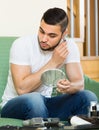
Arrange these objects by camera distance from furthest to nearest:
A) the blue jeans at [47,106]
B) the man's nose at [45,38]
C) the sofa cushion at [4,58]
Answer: the sofa cushion at [4,58], the man's nose at [45,38], the blue jeans at [47,106]

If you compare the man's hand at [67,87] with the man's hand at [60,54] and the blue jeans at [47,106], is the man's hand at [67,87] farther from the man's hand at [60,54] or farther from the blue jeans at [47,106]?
the man's hand at [60,54]

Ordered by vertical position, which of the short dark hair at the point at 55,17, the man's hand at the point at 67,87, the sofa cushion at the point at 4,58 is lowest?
the man's hand at the point at 67,87

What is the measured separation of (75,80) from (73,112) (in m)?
0.23

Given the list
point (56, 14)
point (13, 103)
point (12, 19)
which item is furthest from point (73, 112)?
point (12, 19)

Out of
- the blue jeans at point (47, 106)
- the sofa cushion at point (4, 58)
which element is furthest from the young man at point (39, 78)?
the sofa cushion at point (4, 58)

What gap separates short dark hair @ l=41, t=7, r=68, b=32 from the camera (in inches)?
74.2

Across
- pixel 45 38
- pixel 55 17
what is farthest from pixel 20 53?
pixel 55 17

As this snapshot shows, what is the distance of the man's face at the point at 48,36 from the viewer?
1883 mm

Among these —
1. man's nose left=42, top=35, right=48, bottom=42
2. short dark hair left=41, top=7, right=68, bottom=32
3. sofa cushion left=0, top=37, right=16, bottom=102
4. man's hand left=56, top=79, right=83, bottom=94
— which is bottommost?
man's hand left=56, top=79, right=83, bottom=94

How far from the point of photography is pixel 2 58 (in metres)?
2.17

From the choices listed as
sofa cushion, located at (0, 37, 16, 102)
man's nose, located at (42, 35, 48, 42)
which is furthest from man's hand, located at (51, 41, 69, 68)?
sofa cushion, located at (0, 37, 16, 102)

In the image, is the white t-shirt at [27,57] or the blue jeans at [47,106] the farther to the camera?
the white t-shirt at [27,57]

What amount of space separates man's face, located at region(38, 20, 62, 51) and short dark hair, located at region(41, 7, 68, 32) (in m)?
0.02

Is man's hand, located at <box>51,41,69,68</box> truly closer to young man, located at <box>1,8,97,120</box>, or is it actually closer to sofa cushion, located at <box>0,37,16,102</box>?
young man, located at <box>1,8,97,120</box>
